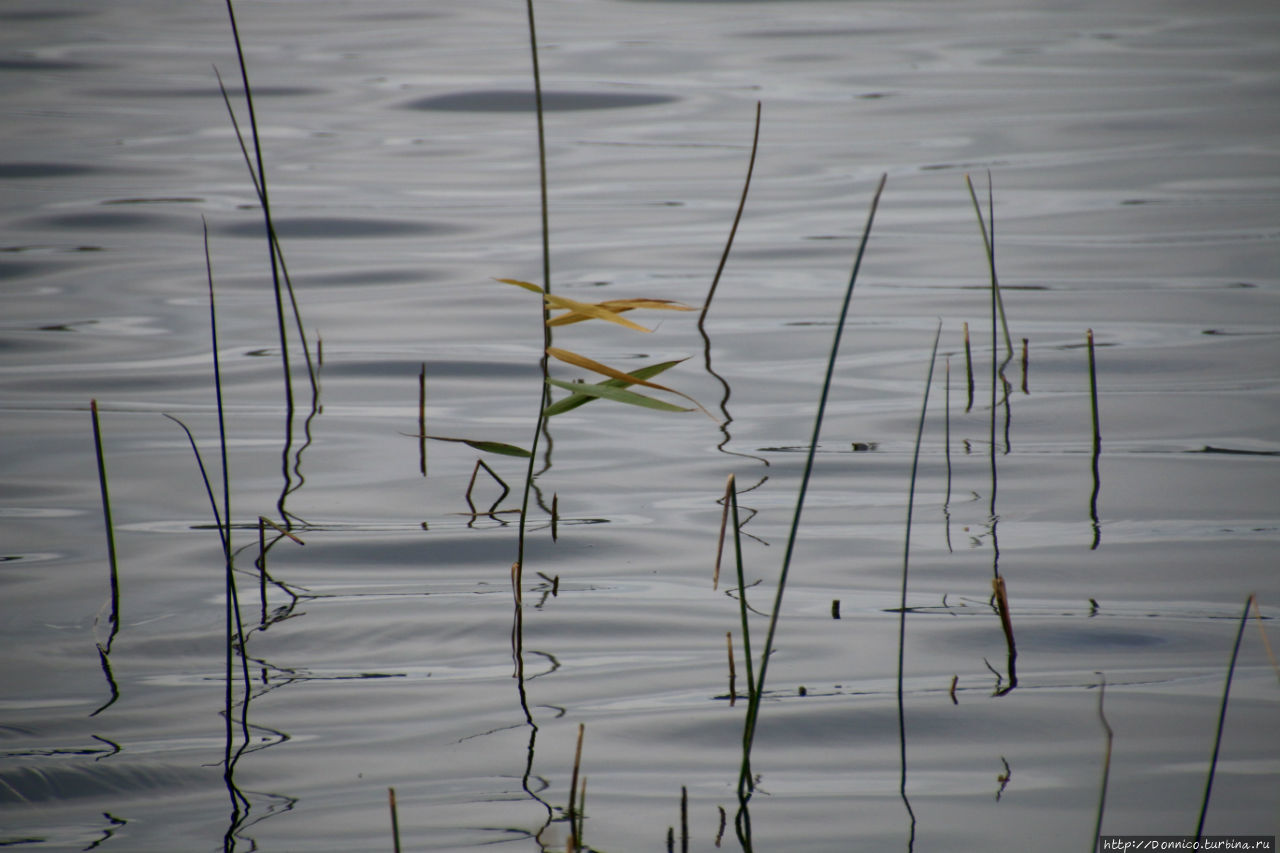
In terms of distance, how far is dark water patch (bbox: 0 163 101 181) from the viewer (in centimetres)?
511

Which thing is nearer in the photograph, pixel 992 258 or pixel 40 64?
pixel 992 258

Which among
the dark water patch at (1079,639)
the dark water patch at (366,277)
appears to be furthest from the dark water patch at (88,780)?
the dark water patch at (366,277)

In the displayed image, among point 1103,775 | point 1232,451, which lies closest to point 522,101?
point 1232,451

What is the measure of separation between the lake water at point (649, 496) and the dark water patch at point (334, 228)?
1.0 inches

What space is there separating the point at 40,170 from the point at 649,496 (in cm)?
415

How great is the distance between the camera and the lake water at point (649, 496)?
139 centimetres

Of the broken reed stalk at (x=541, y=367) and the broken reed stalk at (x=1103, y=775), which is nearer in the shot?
the broken reed stalk at (x=1103, y=775)

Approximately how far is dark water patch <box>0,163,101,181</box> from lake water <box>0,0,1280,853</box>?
0.03m

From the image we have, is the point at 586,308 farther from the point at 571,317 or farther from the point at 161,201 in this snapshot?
the point at 161,201

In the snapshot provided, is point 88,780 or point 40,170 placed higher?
point 40,170

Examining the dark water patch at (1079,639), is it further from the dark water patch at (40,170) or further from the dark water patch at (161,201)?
the dark water patch at (40,170)

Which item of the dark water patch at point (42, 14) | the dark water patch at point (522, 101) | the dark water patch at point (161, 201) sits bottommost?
the dark water patch at point (161, 201)

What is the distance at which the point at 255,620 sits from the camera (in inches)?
68.5

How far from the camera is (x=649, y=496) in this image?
224 cm
